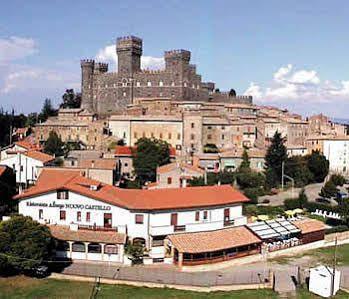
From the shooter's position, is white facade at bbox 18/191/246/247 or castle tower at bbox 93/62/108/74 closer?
white facade at bbox 18/191/246/247

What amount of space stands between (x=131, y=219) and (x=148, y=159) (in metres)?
21.8

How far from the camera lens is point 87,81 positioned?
8962 centimetres

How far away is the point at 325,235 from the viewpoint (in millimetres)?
36500

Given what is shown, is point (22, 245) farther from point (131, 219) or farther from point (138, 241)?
point (131, 219)

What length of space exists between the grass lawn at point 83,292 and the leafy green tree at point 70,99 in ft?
242

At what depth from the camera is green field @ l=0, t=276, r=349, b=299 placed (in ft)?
80.1

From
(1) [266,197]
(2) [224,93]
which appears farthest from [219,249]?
(2) [224,93]

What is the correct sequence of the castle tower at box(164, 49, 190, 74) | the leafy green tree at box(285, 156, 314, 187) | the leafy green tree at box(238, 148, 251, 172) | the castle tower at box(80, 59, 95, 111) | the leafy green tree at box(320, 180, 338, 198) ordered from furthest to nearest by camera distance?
the castle tower at box(80, 59, 95, 111) < the castle tower at box(164, 49, 190, 74) < the leafy green tree at box(285, 156, 314, 187) < the leafy green tree at box(238, 148, 251, 172) < the leafy green tree at box(320, 180, 338, 198)

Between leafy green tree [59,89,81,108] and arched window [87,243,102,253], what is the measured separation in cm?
7007

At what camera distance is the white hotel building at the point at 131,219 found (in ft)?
97.8

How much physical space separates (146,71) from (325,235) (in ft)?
171

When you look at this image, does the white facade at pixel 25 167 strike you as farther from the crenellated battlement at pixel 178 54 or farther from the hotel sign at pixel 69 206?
the crenellated battlement at pixel 178 54

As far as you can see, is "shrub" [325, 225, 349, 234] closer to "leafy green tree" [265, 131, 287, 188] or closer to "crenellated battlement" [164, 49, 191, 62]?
"leafy green tree" [265, 131, 287, 188]

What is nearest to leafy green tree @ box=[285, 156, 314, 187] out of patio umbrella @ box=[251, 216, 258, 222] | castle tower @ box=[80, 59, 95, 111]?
Result: patio umbrella @ box=[251, 216, 258, 222]
